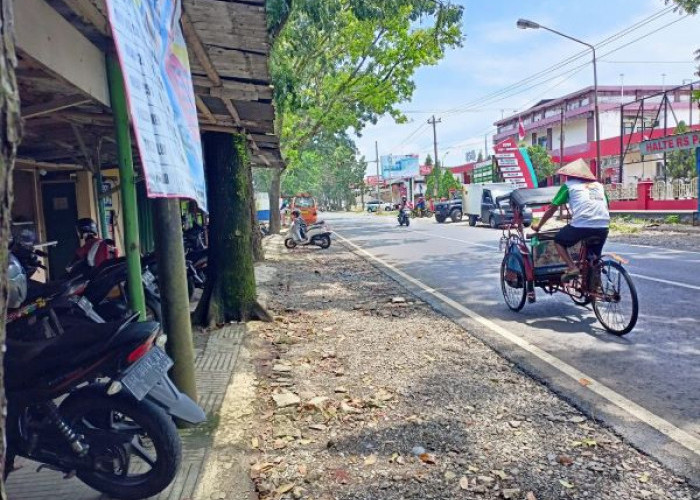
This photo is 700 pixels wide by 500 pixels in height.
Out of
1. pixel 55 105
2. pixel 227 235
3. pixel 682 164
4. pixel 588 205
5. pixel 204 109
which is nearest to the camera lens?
pixel 55 105

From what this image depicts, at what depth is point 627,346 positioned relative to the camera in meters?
5.57

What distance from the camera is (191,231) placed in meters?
11.6

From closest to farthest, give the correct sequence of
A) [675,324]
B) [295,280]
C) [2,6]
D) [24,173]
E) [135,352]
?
[2,6]
[135,352]
[675,324]
[24,173]
[295,280]

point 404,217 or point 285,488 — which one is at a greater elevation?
point 404,217

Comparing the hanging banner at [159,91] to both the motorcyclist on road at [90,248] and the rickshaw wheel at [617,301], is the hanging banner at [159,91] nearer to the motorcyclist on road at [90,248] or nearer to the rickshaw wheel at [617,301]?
the motorcyclist on road at [90,248]

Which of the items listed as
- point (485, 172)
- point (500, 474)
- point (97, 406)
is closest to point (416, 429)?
point (500, 474)

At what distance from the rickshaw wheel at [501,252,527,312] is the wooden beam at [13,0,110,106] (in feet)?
A: 17.3

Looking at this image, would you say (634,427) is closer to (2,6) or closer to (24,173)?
(2,6)

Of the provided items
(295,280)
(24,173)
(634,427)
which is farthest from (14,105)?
(295,280)

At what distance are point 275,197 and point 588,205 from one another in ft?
60.8

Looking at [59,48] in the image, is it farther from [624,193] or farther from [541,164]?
[541,164]

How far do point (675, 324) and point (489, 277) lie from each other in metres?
4.31

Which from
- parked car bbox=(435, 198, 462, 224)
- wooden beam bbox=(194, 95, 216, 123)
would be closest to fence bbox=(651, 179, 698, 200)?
parked car bbox=(435, 198, 462, 224)

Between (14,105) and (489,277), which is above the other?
(14,105)
